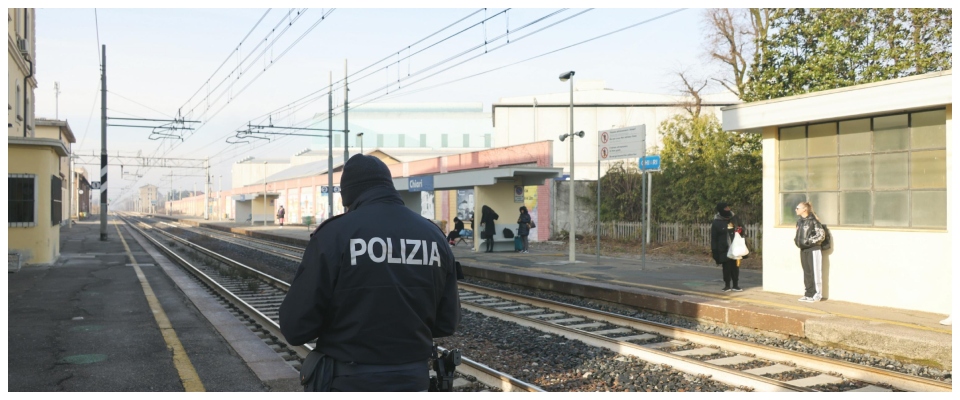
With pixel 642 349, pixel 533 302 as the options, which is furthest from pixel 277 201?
pixel 642 349

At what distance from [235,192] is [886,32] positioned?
72162mm

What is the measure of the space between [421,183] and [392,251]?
24.3m

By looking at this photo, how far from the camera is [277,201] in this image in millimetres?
70250

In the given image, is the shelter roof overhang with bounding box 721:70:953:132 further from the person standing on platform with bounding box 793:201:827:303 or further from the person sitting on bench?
the person sitting on bench

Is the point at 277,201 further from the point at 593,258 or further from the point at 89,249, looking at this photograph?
the point at 593,258

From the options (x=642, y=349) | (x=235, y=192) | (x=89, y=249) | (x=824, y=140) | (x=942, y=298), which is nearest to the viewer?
(x=642, y=349)

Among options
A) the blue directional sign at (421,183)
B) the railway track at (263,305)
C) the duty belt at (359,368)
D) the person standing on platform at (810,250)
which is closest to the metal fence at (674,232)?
the blue directional sign at (421,183)

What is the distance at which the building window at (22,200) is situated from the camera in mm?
18797

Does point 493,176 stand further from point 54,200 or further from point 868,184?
point 868,184

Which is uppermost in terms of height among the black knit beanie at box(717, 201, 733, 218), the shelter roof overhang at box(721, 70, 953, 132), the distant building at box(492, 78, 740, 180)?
the distant building at box(492, 78, 740, 180)

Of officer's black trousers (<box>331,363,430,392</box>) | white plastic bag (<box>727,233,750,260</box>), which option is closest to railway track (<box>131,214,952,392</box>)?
white plastic bag (<box>727,233,750,260</box>)

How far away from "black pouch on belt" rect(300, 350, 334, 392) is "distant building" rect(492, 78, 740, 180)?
4631 cm

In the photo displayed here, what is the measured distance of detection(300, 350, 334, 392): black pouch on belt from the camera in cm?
322

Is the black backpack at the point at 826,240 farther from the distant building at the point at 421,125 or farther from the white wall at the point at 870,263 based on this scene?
the distant building at the point at 421,125
